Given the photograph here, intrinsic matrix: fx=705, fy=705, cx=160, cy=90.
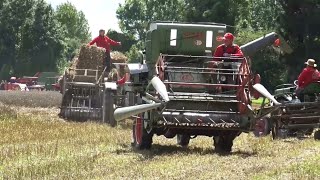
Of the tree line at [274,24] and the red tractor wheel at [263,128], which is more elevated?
the tree line at [274,24]

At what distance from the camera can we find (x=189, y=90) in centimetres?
1373

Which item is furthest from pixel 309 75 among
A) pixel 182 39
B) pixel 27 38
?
pixel 27 38

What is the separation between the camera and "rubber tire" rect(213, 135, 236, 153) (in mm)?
13466

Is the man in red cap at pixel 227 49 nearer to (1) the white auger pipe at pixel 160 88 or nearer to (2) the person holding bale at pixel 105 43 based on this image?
(1) the white auger pipe at pixel 160 88

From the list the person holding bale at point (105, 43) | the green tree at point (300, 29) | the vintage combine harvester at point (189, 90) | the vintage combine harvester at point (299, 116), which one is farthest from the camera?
the green tree at point (300, 29)

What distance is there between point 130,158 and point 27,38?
76.3 m

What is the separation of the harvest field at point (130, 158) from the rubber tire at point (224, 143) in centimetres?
27

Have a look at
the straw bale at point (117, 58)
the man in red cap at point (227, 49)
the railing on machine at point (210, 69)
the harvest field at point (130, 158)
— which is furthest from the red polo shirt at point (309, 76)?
the straw bale at point (117, 58)

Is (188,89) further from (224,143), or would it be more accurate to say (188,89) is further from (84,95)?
(84,95)

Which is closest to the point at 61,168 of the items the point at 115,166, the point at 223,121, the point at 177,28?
the point at 115,166

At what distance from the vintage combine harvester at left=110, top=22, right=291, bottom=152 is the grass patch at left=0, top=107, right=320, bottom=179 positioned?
17.6 inches

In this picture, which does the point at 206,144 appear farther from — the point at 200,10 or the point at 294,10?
the point at 200,10

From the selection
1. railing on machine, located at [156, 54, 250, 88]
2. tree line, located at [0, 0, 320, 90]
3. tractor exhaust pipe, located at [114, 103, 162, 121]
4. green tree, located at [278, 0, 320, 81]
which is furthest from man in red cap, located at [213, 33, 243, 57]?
green tree, located at [278, 0, 320, 81]

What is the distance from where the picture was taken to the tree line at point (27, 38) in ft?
284
